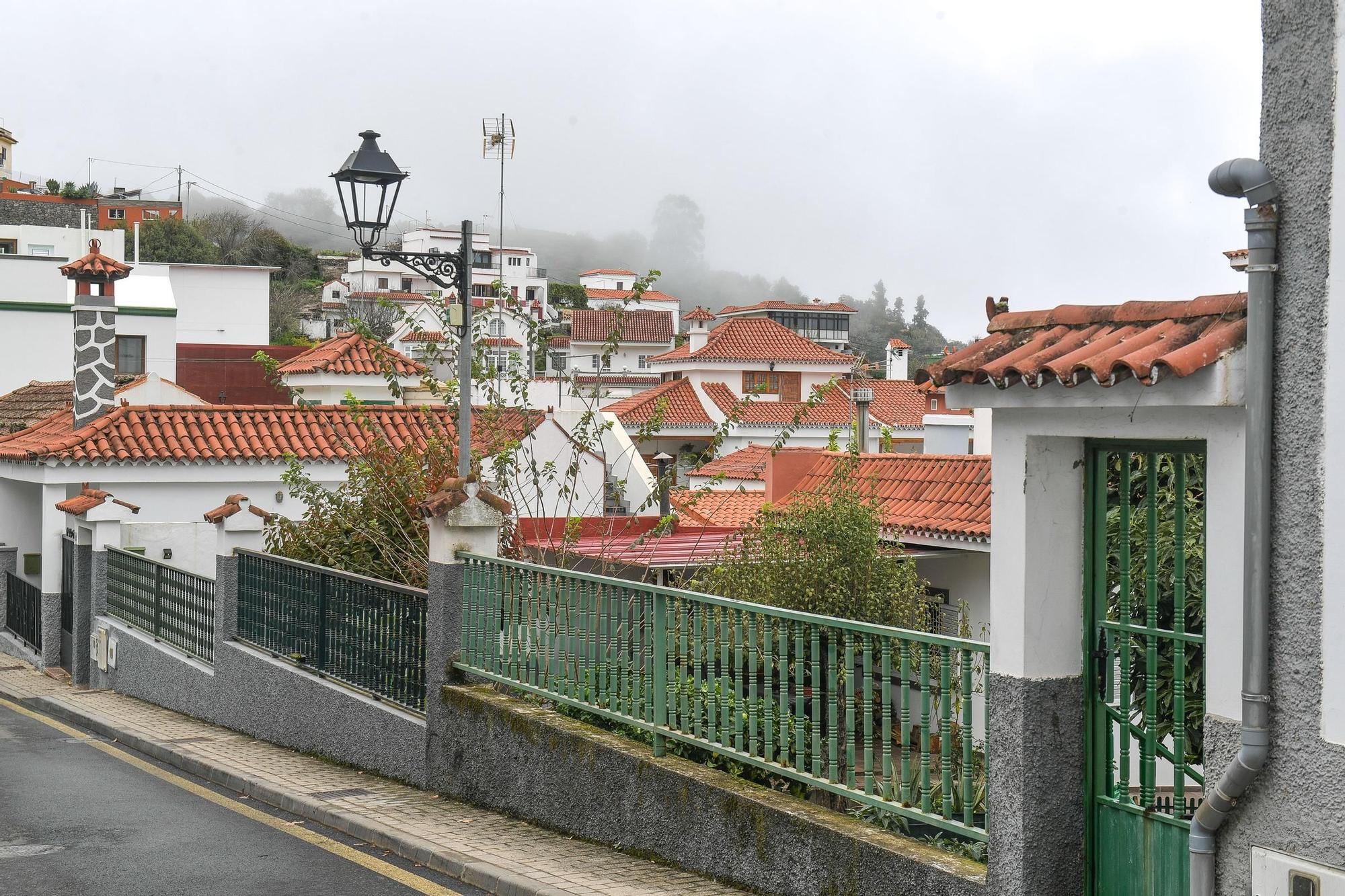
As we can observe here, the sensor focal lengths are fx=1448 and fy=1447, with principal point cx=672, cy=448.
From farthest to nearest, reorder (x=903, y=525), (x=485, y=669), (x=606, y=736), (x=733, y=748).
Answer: (x=903, y=525) → (x=485, y=669) → (x=606, y=736) → (x=733, y=748)

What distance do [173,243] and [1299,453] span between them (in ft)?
311

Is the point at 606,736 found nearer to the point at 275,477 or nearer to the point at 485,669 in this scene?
the point at 485,669

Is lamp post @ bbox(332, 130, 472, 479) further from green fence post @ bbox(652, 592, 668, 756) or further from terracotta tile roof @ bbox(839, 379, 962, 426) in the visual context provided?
terracotta tile roof @ bbox(839, 379, 962, 426)

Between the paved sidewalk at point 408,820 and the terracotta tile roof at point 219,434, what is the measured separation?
19.8 feet

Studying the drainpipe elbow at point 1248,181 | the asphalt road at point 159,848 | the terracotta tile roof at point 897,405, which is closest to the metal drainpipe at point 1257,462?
the drainpipe elbow at point 1248,181

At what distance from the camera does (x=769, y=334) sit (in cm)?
7131

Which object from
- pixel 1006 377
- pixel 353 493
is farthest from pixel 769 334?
pixel 1006 377

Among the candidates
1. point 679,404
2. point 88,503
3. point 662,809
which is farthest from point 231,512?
point 679,404

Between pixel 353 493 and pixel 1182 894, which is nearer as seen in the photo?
pixel 1182 894

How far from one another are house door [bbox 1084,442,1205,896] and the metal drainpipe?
0.58 metres

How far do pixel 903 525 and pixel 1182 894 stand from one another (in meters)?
15.7

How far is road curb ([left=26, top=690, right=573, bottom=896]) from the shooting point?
26.6 ft

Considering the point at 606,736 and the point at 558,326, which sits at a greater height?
the point at 558,326

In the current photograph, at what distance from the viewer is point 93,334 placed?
2198 centimetres
